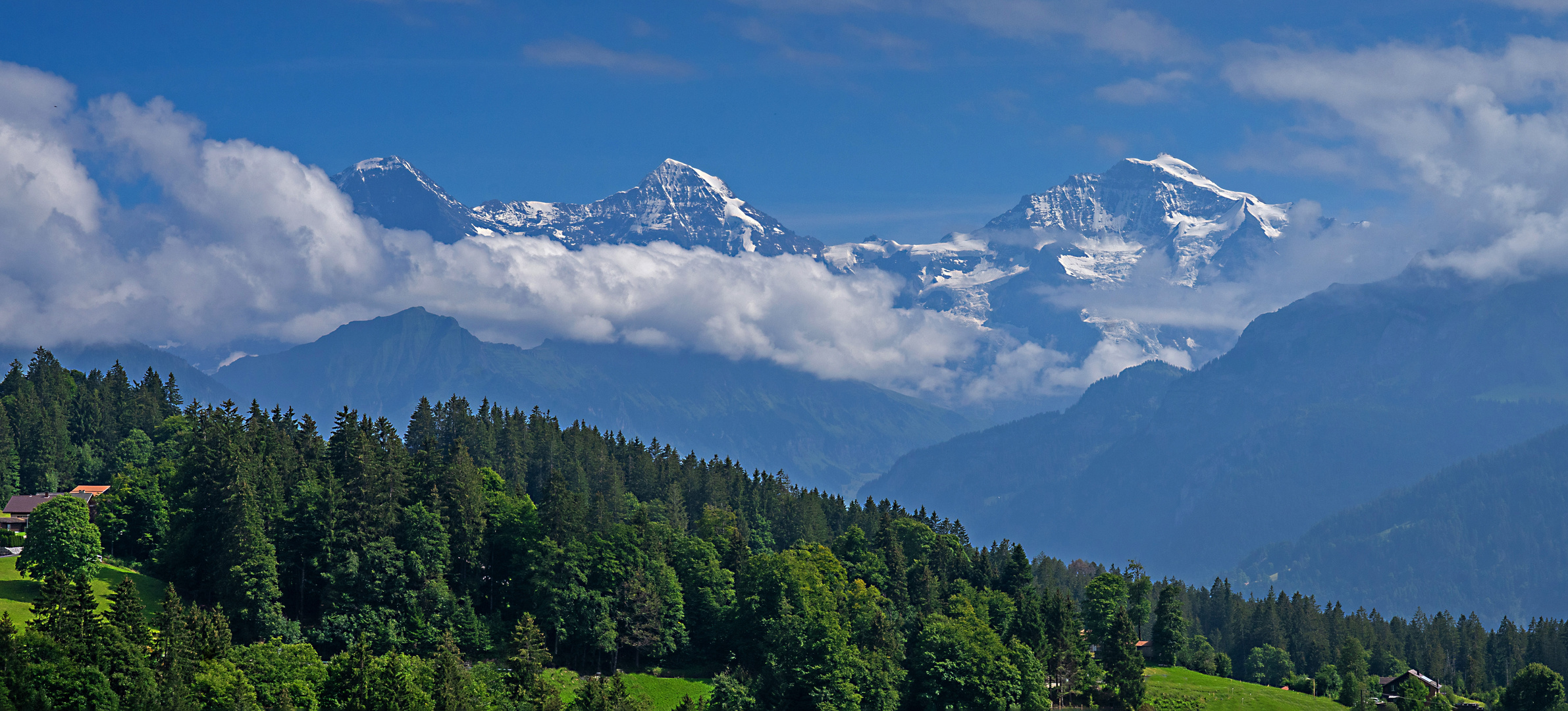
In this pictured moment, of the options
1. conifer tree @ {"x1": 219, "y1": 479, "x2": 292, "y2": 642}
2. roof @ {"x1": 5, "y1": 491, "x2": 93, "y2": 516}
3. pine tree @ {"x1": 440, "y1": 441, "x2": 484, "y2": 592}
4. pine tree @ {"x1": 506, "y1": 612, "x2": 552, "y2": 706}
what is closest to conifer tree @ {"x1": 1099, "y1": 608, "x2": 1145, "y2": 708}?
pine tree @ {"x1": 506, "y1": 612, "x2": 552, "y2": 706}

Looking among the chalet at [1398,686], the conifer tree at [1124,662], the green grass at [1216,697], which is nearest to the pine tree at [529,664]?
the conifer tree at [1124,662]

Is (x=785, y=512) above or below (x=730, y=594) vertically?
above

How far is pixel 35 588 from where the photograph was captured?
107 m

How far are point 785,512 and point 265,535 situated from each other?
3530 inches

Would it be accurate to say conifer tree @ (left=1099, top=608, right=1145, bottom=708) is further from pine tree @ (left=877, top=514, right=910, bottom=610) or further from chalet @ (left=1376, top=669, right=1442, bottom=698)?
chalet @ (left=1376, top=669, right=1442, bottom=698)

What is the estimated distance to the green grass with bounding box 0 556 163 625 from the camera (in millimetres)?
99250

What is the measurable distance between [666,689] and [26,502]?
277 ft

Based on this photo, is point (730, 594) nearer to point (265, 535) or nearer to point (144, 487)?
point (265, 535)

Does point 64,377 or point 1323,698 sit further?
point 64,377

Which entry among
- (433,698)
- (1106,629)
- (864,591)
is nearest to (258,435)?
(433,698)

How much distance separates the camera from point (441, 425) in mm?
194625

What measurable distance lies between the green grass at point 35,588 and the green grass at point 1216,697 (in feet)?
320

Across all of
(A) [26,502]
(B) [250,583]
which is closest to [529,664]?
(B) [250,583]

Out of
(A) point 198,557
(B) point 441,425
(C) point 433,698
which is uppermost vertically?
(B) point 441,425
